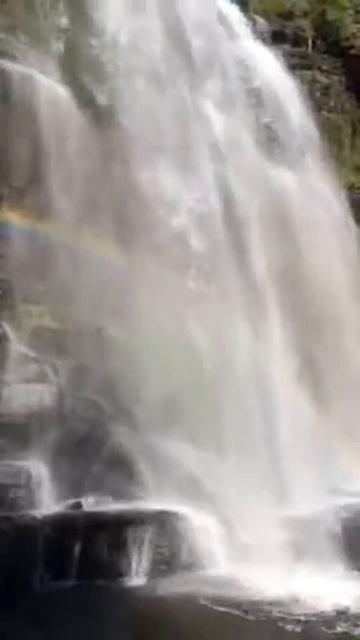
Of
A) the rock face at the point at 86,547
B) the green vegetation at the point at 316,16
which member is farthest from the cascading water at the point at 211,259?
the green vegetation at the point at 316,16

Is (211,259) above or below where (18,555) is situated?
above

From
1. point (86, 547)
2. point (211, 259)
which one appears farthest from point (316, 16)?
point (86, 547)

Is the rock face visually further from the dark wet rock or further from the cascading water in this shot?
the cascading water

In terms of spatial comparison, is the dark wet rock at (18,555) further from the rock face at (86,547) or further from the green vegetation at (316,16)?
the green vegetation at (316,16)

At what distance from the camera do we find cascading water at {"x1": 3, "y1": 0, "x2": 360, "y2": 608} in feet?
47.5

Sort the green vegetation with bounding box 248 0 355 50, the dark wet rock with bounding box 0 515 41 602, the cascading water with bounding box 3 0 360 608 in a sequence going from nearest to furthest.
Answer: the dark wet rock with bounding box 0 515 41 602
the cascading water with bounding box 3 0 360 608
the green vegetation with bounding box 248 0 355 50

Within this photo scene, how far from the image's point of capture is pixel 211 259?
16453mm

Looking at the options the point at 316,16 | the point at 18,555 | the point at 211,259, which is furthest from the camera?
the point at 316,16

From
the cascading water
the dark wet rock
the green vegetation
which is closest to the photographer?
the dark wet rock

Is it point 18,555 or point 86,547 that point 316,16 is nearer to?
point 86,547

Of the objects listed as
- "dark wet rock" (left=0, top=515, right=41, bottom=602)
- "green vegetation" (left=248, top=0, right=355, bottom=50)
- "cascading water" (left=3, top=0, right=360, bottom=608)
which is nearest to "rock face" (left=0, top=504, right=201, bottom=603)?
"dark wet rock" (left=0, top=515, right=41, bottom=602)

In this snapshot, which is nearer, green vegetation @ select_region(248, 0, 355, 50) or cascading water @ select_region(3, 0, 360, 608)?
cascading water @ select_region(3, 0, 360, 608)

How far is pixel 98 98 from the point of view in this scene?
16.5 meters

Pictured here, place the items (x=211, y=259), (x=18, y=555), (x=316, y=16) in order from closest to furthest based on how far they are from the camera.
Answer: (x=18, y=555)
(x=211, y=259)
(x=316, y=16)
